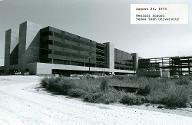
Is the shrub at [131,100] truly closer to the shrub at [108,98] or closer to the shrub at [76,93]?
the shrub at [108,98]

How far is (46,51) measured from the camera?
69.2m

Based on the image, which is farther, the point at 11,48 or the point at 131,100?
the point at 11,48

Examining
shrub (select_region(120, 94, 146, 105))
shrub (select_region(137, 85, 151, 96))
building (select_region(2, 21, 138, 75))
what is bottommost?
shrub (select_region(120, 94, 146, 105))

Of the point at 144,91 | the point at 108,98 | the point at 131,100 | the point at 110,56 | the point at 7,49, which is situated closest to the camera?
the point at 131,100

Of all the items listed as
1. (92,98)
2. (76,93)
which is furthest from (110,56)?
(92,98)

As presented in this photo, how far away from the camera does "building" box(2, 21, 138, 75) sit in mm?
67188

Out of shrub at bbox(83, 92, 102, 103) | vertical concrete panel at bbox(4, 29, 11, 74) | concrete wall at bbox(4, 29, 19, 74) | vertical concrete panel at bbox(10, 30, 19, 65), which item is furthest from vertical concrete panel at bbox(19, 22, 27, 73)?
shrub at bbox(83, 92, 102, 103)

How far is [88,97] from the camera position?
11.4 meters

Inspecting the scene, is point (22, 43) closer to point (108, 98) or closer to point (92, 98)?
point (92, 98)

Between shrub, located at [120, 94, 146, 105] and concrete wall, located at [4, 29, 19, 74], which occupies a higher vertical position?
concrete wall, located at [4, 29, 19, 74]

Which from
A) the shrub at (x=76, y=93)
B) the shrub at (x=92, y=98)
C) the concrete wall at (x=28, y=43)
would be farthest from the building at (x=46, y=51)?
the shrub at (x=92, y=98)

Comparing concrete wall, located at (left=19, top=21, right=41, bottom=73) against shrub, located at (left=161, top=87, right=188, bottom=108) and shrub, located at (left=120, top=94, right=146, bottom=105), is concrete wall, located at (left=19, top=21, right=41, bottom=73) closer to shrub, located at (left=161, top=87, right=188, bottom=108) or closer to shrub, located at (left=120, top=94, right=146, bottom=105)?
shrub, located at (left=120, top=94, right=146, bottom=105)

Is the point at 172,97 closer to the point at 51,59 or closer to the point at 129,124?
the point at 129,124

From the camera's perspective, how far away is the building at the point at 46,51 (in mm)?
67188
